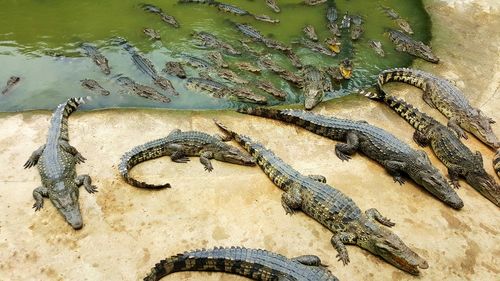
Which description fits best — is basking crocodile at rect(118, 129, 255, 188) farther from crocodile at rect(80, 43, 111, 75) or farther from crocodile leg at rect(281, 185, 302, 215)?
crocodile at rect(80, 43, 111, 75)

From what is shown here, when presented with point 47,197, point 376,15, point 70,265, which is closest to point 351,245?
point 70,265

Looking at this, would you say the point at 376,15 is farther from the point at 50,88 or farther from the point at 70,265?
the point at 70,265

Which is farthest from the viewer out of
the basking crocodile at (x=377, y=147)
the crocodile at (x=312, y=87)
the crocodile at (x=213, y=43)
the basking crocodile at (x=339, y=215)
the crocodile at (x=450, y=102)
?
the crocodile at (x=213, y=43)

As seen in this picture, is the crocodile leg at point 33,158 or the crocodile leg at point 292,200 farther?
the crocodile leg at point 33,158

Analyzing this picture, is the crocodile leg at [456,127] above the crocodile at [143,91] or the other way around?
above

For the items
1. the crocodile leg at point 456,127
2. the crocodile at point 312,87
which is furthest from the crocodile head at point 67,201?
the crocodile leg at point 456,127

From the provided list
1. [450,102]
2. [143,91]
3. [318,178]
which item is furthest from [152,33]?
[450,102]

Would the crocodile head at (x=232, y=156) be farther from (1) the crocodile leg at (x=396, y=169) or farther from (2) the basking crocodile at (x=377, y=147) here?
(1) the crocodile leg at (x=396, y=169)
